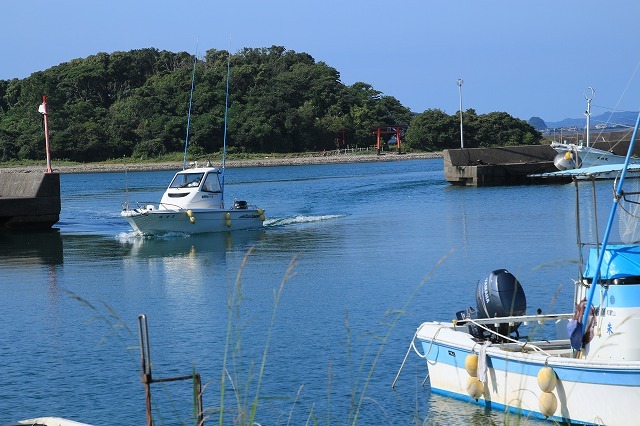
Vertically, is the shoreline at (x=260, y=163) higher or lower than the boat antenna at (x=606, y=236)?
lower

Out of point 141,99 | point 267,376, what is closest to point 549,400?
point 267,376

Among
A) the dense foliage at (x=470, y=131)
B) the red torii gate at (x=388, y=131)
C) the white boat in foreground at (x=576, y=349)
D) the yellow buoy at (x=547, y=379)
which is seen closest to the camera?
the white boat in foreground at (x=576, y=349)

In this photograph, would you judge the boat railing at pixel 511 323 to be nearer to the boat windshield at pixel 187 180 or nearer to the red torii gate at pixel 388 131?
the boat windshield at pixel 187 180

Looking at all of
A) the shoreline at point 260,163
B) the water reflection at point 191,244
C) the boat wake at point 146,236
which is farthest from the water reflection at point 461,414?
the shoreline at point 260,163

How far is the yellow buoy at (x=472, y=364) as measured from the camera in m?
11.6

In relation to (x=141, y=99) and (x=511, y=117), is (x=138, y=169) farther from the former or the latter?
(x=511, y=117)

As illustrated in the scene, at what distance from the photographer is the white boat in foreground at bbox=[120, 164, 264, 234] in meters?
32.1

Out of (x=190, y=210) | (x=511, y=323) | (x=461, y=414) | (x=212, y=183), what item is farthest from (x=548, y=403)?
(x=212, y=183)

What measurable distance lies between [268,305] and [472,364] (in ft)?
26.9

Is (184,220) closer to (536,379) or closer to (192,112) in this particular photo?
(536,379)

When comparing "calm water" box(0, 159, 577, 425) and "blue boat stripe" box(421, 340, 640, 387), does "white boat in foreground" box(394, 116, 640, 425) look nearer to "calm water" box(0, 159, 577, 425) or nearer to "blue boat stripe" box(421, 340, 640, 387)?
"blue boat stripe" box(421, 340, 640, 387)

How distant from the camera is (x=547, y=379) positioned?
10508mm

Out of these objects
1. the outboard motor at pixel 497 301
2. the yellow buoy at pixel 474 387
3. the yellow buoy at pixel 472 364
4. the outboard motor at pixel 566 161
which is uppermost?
the outboard motor at pixel 566 161

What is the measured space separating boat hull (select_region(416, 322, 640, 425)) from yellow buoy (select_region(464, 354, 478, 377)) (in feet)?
0.30
